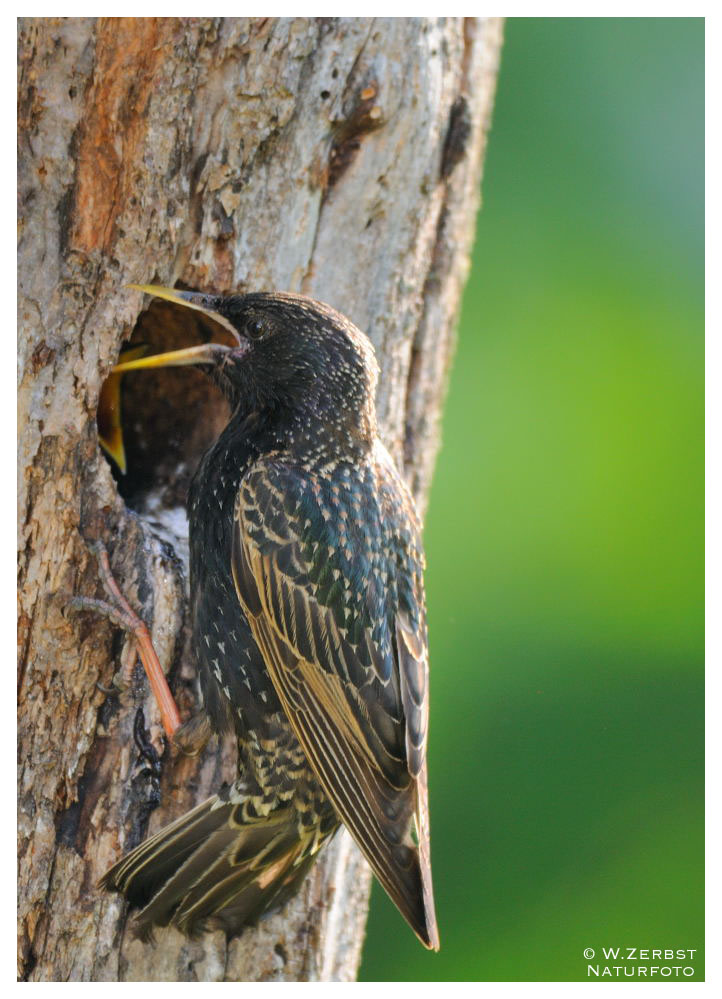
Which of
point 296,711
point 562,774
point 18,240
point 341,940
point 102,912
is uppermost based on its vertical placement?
point 18,240

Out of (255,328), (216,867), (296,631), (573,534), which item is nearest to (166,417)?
(255,328)

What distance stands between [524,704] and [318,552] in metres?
1.09

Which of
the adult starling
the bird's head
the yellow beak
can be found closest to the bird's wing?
the adult starling

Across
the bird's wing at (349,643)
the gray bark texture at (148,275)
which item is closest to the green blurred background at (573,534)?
the gray bark texture at (148,275)

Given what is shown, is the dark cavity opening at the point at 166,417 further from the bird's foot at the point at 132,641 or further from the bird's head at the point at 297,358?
the bird's foot at the point at 132,641

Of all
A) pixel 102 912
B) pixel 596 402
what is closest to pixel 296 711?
pixel 102 912

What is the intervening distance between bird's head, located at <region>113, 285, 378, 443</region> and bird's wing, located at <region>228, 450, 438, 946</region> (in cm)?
18

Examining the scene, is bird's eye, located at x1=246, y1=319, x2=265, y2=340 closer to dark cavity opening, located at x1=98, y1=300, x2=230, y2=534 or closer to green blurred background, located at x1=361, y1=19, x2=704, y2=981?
dark cavity opening, located at x1=98, y1=300, x2=230, y2=534

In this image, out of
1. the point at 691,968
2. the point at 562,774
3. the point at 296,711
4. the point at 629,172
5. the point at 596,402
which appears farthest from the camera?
the point at 596,402

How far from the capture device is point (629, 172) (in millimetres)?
3812

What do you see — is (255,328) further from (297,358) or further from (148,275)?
(148,275)

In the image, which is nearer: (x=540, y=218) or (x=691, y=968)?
(x=691, y=968)

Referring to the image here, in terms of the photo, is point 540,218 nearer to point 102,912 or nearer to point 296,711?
point 296,711

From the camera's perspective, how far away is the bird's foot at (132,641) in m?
2.76
